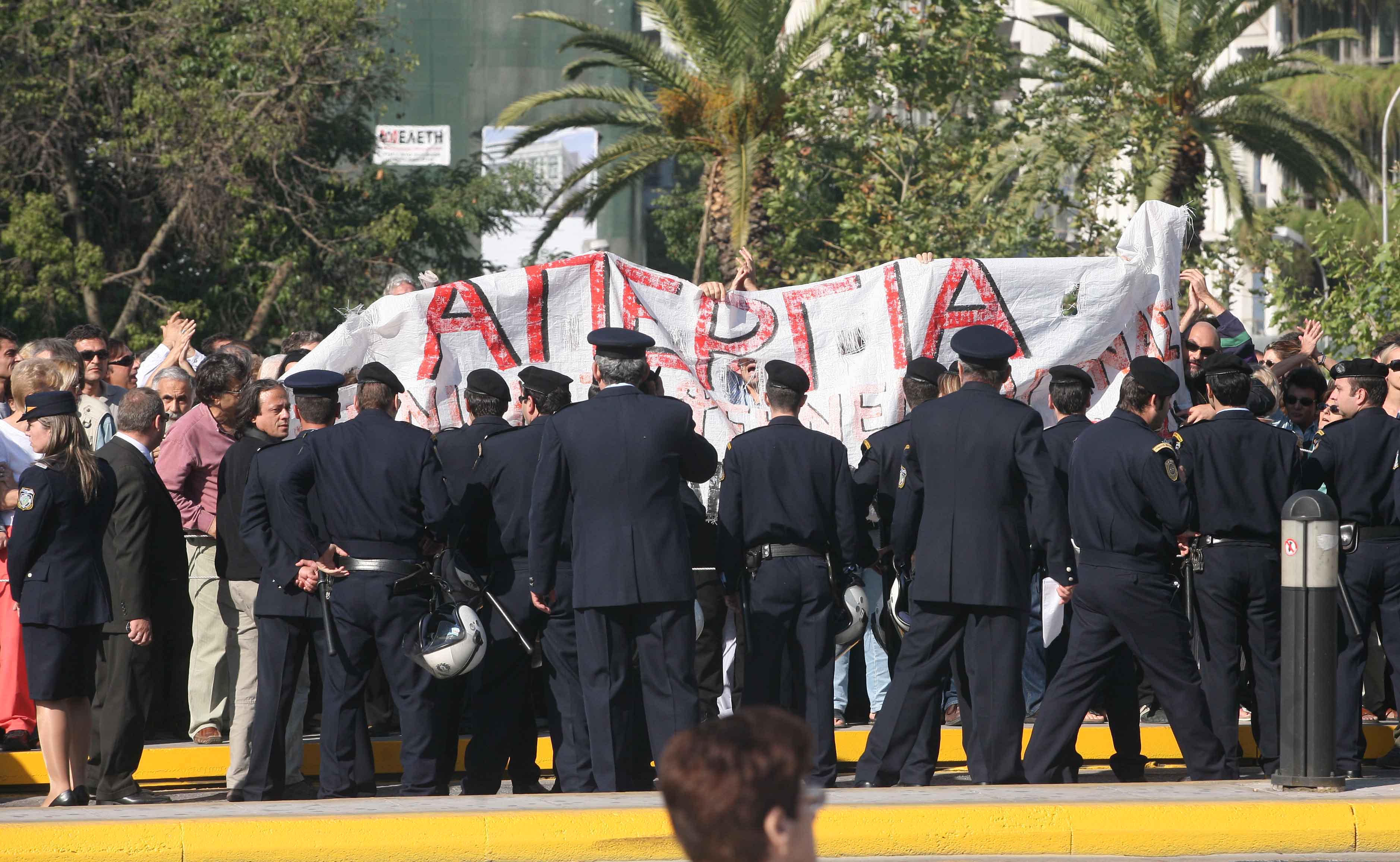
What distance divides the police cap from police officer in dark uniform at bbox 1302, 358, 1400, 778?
65cm

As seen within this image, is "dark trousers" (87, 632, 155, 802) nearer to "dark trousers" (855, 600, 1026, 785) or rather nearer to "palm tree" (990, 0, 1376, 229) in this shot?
"dark trousers" (855, 600, 1026, 785)

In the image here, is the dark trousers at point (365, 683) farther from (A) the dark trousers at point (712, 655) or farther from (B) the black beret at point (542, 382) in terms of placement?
(A) the dark trousers at point (712, 655)

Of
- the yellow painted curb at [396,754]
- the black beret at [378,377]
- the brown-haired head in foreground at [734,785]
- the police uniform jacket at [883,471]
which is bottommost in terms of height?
the yellow painted curb at [396,754]

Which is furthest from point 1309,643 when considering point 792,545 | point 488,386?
point 488,386

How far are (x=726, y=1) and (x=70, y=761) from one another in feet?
43.8

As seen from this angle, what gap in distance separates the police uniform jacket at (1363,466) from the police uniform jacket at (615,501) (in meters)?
2.94

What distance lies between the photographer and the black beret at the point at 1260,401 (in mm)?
7535

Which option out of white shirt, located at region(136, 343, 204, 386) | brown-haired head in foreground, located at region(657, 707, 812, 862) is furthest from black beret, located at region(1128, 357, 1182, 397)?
white shirt, located at region(136, 343, 204, 386)

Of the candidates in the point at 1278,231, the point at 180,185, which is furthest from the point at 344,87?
the point at 1278,231

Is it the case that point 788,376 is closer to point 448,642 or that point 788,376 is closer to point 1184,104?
point 448,642

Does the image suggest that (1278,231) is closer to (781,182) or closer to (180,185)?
(781,182)

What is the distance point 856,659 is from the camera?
8758 millimetres

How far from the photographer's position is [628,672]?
22.1 feet

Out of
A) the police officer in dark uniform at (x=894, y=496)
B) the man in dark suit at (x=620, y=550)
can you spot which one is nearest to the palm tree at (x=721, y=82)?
the police officer in dark uniform at (x=894, y=496)
